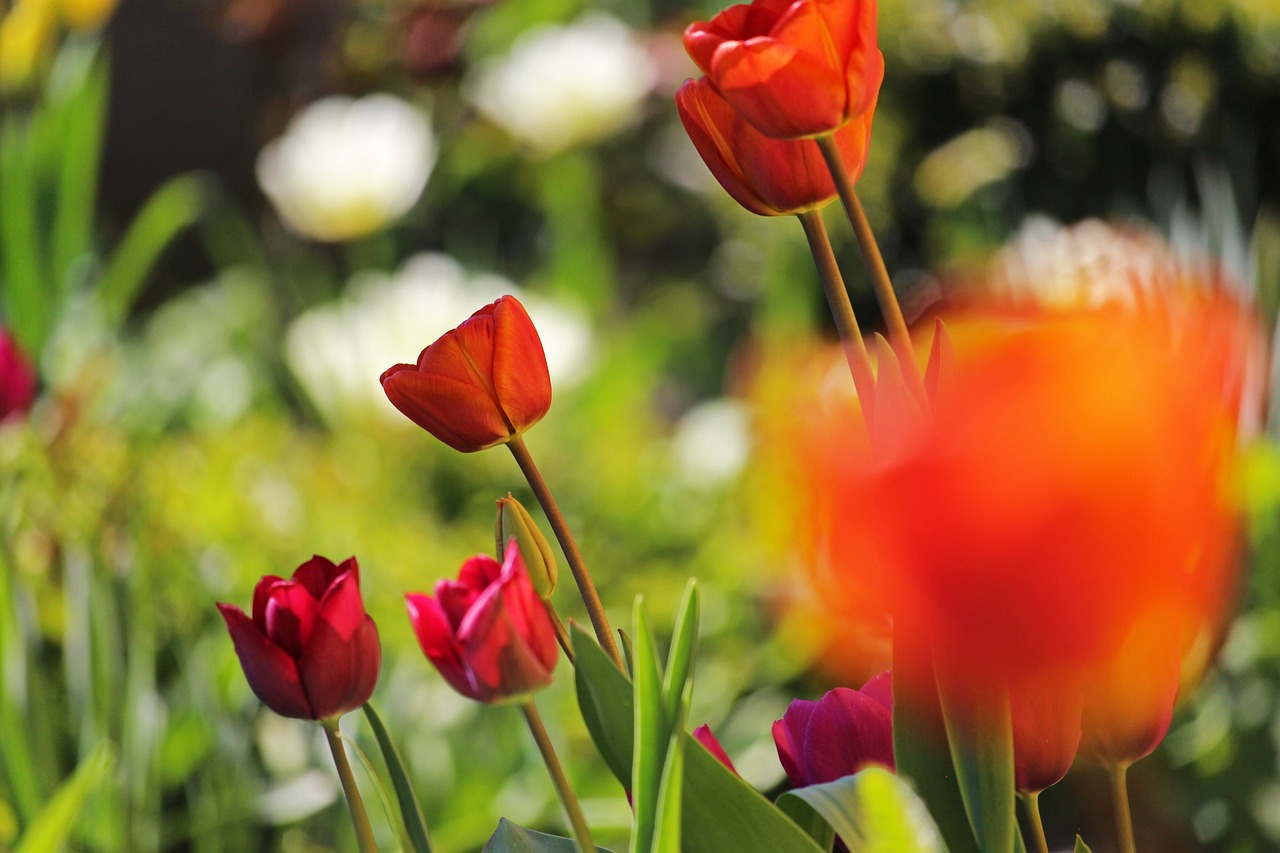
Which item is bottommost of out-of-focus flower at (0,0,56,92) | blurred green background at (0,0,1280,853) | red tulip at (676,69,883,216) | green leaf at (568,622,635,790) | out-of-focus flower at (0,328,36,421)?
blurred green background at (0,0,1280,853)

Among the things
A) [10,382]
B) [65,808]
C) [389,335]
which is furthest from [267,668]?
[389,335]

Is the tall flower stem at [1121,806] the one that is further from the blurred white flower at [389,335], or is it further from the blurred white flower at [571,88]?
the blurred white flower at [571,88]

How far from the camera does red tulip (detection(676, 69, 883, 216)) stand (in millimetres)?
256

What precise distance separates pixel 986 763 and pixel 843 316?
0.10 meters

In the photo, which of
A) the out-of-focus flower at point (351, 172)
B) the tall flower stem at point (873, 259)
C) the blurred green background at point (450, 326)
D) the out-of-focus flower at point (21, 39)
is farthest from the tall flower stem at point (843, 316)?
the out-of-focus flower at point (351, 172)

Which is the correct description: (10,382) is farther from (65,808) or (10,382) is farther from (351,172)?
(351,172)

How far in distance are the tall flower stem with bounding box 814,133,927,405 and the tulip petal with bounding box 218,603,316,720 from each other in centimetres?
16

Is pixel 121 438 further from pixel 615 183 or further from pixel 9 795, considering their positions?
pixel 615 183

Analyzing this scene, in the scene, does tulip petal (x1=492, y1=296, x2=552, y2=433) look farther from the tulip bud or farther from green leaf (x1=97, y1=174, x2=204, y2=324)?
green leaf (x1=97, y1=174, x2=204, y2=324)

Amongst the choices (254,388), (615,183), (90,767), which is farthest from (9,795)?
(615,183)

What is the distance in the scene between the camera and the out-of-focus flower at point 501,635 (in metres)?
0.24

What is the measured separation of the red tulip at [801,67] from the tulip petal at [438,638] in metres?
0.13

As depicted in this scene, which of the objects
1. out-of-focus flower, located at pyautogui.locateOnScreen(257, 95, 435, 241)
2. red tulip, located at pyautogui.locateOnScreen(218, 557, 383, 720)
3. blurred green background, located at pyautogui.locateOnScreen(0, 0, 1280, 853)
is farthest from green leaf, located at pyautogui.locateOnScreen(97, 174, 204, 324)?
red tulip, located at pyautogui.locateOnScreen(218, 557, 383, 720)

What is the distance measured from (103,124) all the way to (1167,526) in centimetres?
350
